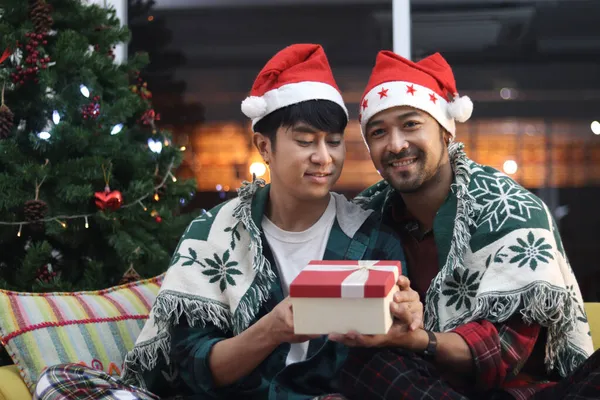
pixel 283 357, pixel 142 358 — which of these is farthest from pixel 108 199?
pixel 283 357

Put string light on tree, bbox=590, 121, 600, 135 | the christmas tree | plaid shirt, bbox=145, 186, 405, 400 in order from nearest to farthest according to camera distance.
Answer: plaid shirt, bbox=145, 186, 405, 400
the christmas tree
string light on tree, bbox=590, 121, 600, 135

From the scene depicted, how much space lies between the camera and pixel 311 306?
1.70m

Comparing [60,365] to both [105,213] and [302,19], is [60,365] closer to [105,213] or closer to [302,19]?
[105,213]

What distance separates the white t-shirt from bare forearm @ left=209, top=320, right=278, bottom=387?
21cm

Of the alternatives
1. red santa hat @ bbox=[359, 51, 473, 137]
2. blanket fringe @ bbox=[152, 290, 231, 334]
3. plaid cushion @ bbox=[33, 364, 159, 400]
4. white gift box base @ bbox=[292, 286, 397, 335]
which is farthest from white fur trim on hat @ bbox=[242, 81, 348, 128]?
plaid cushion @ bbox=[33, 364, 159, 400]

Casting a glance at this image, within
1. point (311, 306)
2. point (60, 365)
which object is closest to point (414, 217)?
point (311, 306)

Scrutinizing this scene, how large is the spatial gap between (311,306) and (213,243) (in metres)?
0.55

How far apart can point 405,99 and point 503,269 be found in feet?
1.57

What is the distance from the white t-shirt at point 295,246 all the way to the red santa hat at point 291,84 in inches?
11.2

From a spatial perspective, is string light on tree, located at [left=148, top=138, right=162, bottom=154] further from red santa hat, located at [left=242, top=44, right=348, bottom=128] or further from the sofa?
the sofa

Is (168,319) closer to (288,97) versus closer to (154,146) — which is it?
(288,97)

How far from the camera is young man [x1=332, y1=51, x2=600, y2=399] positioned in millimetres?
1834

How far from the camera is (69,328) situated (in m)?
2.30

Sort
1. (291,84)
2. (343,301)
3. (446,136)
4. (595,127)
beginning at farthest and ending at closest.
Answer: (595,127) < (446,136) < (291,84) < (343,301)
